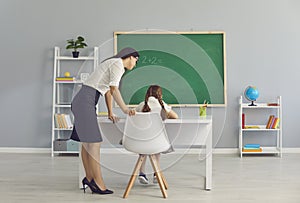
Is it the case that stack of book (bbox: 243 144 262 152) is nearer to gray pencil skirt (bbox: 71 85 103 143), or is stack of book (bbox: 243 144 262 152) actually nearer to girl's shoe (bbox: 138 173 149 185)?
girl's shoe (bbox: 138 173 149 185)

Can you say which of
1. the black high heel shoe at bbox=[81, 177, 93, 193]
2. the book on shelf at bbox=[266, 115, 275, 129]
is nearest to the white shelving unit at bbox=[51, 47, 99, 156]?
the book on shelf at bbox=[266, 115, 275, 129]

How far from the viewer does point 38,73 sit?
7.15 m

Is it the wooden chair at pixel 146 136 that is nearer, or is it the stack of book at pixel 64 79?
the wooden chair at pixel 146 136

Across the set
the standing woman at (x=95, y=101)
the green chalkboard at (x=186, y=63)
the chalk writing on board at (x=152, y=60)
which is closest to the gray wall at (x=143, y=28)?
the green chalkboard at (x=186, y=63)

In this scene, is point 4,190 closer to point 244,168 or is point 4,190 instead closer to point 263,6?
point 244,168

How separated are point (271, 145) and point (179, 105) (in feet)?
4.35

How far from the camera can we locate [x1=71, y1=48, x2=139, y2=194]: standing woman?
4.18 m

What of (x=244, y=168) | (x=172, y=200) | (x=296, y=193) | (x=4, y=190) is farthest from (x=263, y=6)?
(x=4, y=190)

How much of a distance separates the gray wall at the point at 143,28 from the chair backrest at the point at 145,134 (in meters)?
2.88

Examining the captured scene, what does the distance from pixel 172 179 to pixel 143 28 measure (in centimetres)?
273

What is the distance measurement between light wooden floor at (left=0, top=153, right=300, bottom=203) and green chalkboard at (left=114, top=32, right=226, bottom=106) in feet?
2.78

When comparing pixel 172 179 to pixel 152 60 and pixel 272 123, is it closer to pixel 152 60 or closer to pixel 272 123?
pixel 272 123

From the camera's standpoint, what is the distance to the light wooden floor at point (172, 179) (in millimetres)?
4141

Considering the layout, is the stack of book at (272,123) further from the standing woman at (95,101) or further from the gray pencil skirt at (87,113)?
the gray pencil skirt at (87,113)
